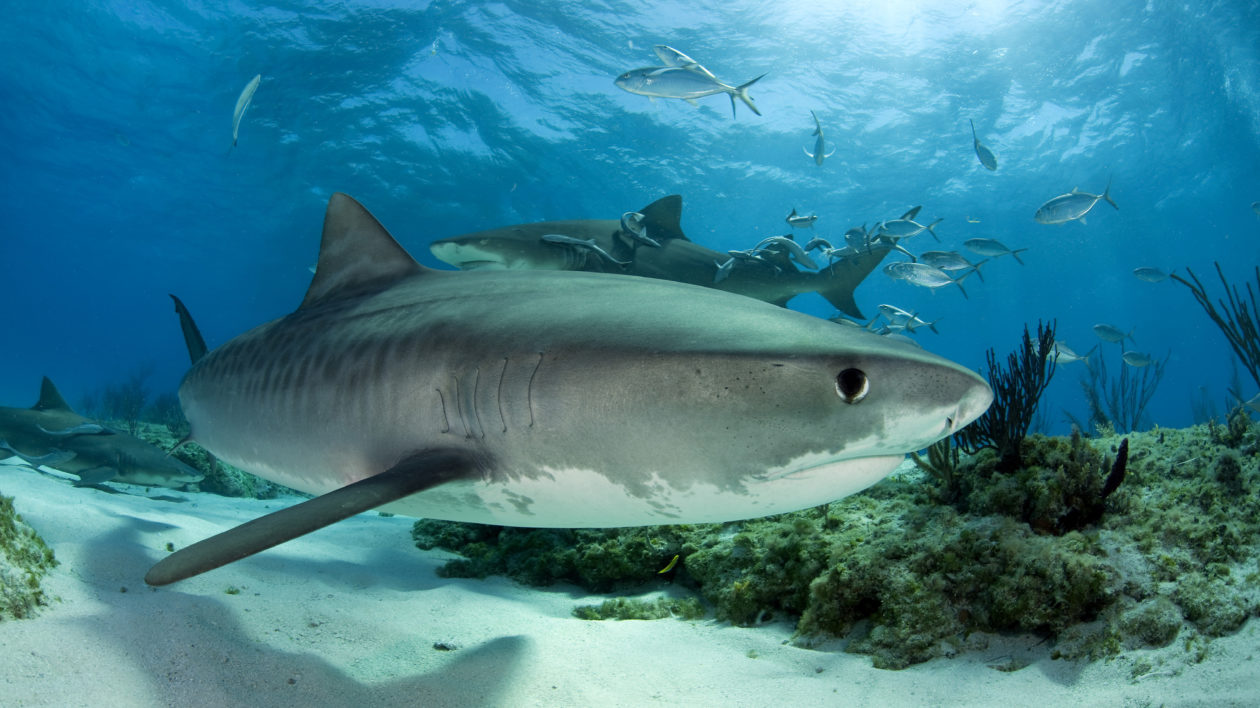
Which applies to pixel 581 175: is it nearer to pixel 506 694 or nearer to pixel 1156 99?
pixel 1156 99

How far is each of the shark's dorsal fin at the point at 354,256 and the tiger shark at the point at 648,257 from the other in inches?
76.7

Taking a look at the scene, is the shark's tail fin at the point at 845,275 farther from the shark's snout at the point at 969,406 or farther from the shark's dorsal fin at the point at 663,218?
the shark's snout at the point at 969,406

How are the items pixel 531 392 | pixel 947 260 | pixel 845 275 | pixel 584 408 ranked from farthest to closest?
pixel 947 260 < pixel 845 275 < pixel 531 392 < pixel 584 408

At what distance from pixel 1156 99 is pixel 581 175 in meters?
29.3

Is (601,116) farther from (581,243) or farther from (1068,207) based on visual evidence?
(581,243)

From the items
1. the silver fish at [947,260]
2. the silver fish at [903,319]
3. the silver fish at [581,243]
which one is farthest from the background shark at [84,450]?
the silver fish at [947,260]

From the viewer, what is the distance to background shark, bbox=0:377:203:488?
20.6ft

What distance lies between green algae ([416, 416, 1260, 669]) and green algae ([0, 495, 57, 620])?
2928mm

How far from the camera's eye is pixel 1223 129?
32156 mm

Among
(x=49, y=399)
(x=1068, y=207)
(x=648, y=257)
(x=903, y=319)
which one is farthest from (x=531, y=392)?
(x=1068, y=207)

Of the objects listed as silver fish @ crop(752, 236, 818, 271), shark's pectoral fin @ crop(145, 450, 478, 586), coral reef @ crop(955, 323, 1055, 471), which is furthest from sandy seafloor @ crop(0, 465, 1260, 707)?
silver fish @ crop(752, 236, 818, 271)

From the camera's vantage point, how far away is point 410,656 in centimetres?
264

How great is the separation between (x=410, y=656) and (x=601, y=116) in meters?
28.0

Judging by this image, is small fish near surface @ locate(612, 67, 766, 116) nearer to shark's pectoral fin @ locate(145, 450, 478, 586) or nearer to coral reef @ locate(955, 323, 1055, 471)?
coral reef @ locate(955, 323, 1055, 471)
